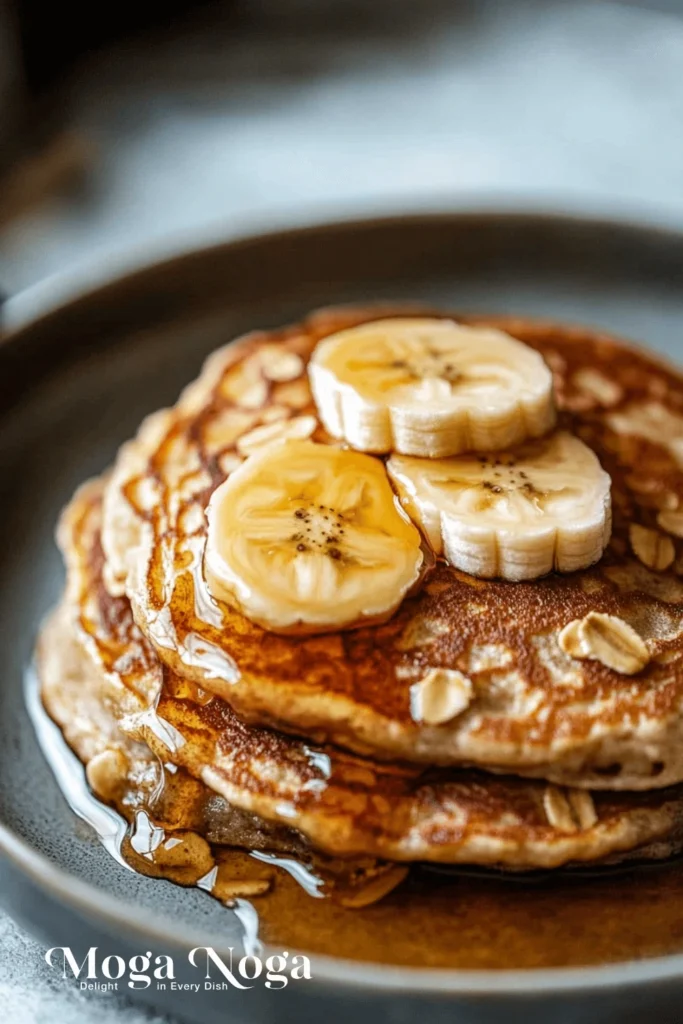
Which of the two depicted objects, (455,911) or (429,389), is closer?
(455,911)

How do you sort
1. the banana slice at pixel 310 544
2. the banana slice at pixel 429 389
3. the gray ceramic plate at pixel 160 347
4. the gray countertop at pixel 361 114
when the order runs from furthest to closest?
the gray countertop at pixel 361 114 → the banana slice at pixel 429 389 → the banana slice at pixel 310 544 → the gray ceramic plate at pixel 160 347

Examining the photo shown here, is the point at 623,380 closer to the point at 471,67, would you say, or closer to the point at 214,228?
the point at 214,228

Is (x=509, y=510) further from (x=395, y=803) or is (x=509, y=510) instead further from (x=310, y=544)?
(x=395, y=803)

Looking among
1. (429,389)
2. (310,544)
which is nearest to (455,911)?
(310,544)

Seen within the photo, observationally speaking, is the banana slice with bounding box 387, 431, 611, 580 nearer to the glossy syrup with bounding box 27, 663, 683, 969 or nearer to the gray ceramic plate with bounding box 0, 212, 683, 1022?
the glossy syrup with bounding box 27, 663, 683, 969

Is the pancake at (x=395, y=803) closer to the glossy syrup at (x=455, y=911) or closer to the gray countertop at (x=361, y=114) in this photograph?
the glossy syrup at (x=455, y=911)

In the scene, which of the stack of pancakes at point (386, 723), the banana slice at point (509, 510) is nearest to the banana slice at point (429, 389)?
the banana slice at point (509, 510)

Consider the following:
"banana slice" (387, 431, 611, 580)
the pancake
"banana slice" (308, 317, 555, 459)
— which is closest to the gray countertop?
"banana slice" (308, 317, 555, 459)
